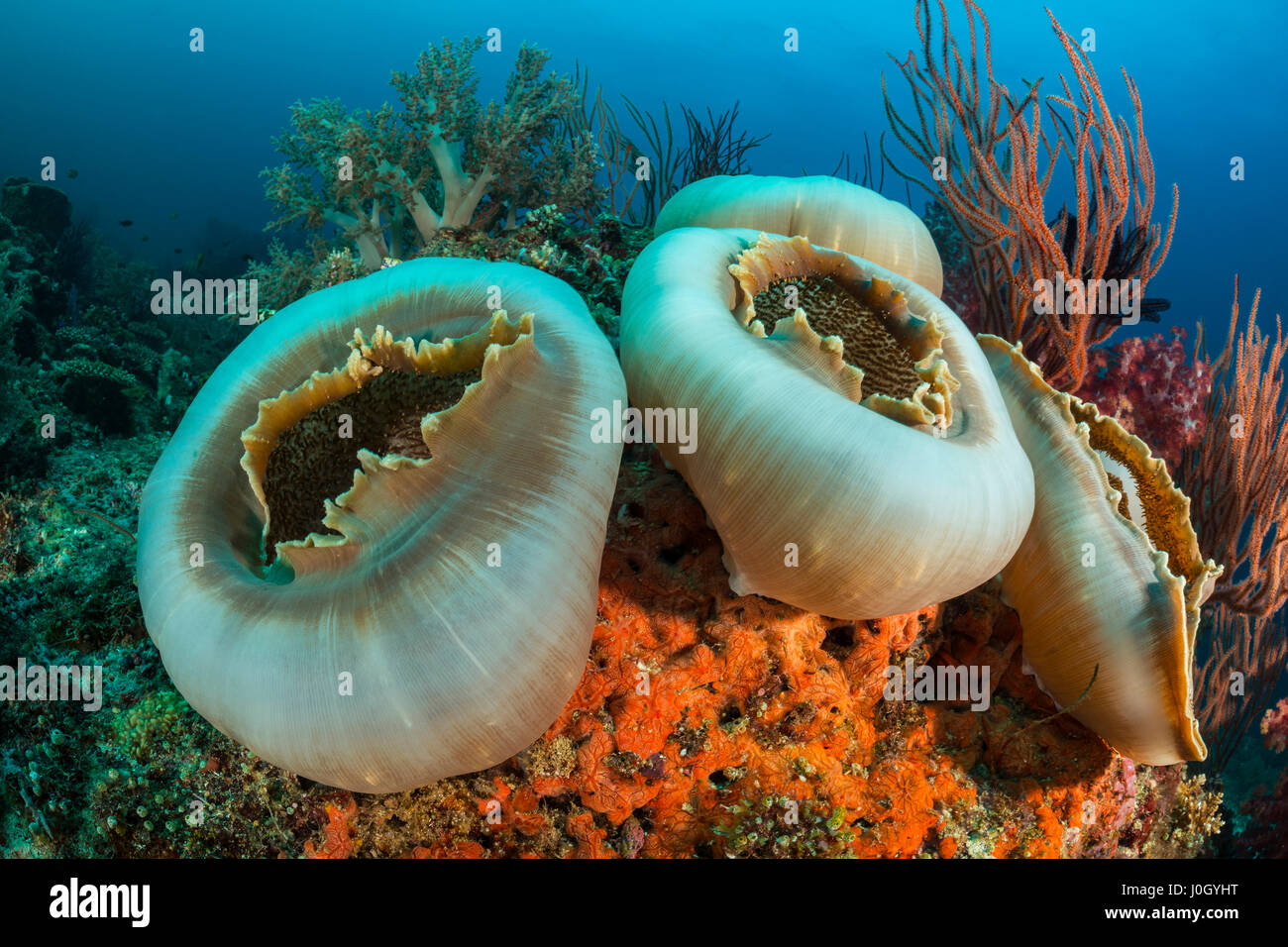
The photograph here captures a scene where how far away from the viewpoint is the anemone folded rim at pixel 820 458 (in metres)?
1.79

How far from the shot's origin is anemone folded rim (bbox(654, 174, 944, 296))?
3.02 m

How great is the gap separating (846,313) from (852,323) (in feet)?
0.18

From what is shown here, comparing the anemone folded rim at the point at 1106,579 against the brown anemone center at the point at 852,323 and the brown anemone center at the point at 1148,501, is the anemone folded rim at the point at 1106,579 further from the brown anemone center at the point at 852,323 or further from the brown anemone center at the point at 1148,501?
the brown anemone center at the point at 852,323

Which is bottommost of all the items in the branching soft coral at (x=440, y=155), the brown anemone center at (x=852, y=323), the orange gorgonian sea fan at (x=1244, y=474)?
the orange gorgonian sea fan at (x=1244, y=474)

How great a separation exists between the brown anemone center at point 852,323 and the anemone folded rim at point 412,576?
2.64 feet

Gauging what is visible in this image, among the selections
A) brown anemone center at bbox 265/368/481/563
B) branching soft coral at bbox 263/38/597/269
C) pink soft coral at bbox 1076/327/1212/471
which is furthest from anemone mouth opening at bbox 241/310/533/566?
pink soft coral at bbox 1076/327/1212/471

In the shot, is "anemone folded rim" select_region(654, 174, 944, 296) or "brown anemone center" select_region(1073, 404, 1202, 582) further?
"anemone folded rim" select_region(654, 174, 944, 296)

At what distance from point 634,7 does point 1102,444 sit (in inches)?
3863

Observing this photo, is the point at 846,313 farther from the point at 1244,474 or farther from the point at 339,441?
the point at 1244,474

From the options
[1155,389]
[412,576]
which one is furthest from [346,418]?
[1155,389]

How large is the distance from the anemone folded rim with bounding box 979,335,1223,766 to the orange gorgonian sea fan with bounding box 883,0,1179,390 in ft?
4.29

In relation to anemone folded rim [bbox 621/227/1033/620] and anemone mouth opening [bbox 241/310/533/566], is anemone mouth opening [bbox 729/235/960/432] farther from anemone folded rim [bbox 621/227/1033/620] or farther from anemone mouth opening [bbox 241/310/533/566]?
anemone mouth opening [bbox 241/310/533/566]

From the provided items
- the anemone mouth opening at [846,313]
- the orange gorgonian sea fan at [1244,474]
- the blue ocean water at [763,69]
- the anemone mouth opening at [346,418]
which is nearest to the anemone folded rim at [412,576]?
the anemone mouth opening at [346,418]
